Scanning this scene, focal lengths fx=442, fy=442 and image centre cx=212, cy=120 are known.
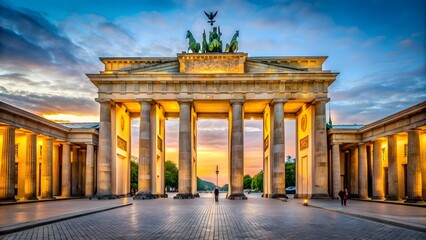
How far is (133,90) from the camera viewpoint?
5156 cm

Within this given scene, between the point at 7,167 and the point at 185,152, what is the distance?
18.7 metres

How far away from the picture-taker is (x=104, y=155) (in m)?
50.4

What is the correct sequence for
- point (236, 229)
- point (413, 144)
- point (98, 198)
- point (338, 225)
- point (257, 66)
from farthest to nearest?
point (257, 66) < point (98, 198) < point (413, 144) < point (338, 225) < point (236, 229)

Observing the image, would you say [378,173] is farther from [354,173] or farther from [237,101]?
[237,101]

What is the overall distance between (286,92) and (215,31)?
12.1m

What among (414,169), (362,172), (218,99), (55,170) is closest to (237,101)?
(218,99)

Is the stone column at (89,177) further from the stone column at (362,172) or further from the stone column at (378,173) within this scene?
the stone column at (378,173)

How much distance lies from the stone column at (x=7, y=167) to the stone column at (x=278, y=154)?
27355 mm

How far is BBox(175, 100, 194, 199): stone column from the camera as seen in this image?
50375 mm

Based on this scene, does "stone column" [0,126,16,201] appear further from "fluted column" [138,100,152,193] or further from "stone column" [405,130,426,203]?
"stone column" [405,130,426,203]

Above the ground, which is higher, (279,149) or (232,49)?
(232,49)

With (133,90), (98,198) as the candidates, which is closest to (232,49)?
(133,90)

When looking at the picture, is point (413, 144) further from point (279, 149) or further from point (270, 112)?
point (270, 112)

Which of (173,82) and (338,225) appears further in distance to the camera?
(173,82)
